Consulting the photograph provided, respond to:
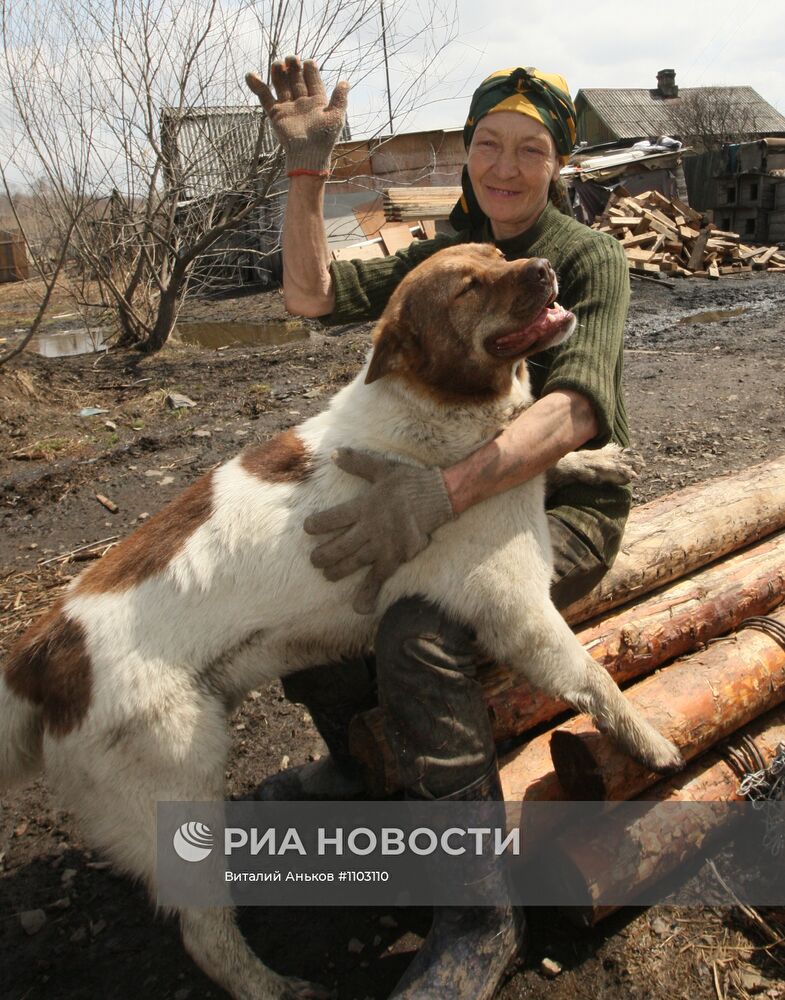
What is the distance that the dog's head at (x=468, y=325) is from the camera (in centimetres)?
232

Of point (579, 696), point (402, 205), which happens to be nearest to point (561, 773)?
point (579, 696)

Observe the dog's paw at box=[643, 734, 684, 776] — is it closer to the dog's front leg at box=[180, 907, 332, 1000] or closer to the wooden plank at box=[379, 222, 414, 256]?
the dog's front leg at box=[180, 907, 332, 1000]

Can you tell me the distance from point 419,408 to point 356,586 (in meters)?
0.60

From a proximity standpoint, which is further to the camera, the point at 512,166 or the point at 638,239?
the point at 638,239

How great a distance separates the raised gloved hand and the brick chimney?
1607 inches

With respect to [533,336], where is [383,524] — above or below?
below

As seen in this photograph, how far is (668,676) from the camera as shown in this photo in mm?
2686

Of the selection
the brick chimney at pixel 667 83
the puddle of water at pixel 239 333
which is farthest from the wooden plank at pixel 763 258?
the brick chimney at pixel 667 83

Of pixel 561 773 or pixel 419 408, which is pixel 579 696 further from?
pixel 419 408

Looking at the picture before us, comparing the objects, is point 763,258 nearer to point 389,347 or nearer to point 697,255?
point 697,255

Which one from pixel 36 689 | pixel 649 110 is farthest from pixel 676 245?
pixel 649 110

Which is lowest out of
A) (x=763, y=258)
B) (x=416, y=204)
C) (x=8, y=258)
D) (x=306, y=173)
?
(x=763, y=258)

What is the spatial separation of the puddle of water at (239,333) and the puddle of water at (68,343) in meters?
1.38

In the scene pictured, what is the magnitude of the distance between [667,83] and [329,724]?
41456mm
